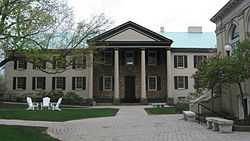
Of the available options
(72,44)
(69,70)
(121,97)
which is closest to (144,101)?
(121,97)

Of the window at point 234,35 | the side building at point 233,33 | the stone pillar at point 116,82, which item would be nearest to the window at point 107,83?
the stone pillar at point 116,82

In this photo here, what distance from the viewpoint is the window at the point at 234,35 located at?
77.0ft

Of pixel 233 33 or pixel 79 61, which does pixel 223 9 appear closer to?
pixel 233 33

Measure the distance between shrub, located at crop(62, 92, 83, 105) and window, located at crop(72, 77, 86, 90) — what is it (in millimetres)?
2539

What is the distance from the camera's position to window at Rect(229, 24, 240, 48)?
23469 millimetres

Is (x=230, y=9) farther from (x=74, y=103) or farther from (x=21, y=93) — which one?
(x=21, y=93)

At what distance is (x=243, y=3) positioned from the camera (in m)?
21.7

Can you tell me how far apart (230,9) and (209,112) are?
6.65 meters

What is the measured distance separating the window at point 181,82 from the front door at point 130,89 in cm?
553

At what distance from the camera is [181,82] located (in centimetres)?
4778

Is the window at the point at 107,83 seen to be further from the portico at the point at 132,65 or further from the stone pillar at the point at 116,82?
the stone pillar at the point at 116,82

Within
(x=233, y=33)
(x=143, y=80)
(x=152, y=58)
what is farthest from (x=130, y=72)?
(x=233, y=33)

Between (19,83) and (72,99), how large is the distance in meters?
8.60

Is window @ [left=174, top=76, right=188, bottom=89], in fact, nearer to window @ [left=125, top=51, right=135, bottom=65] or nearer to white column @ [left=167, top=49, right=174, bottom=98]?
white column @ [left=167, top=49, right=174, bottom=98]
